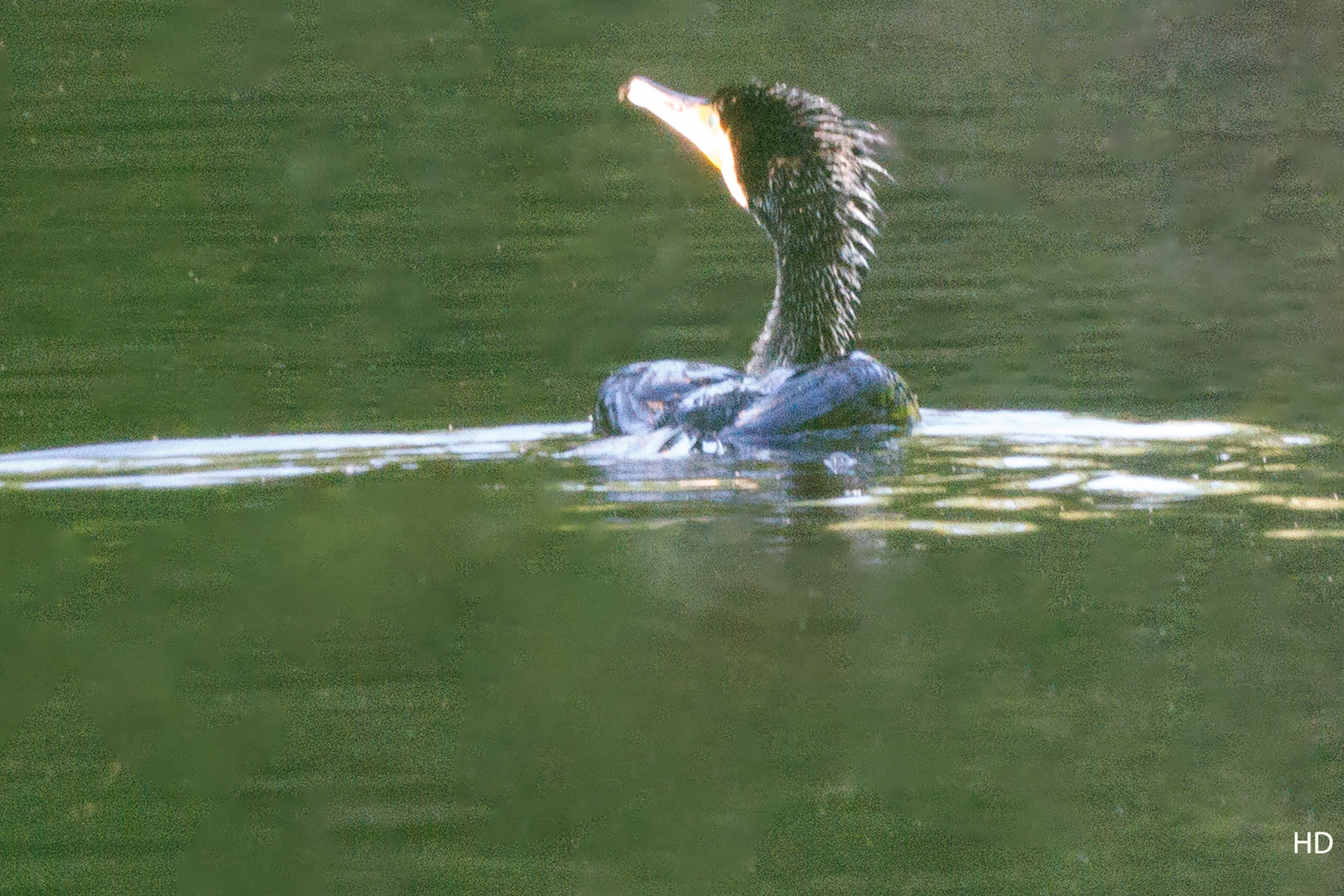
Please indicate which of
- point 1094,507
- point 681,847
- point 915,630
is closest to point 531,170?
point 1094,507

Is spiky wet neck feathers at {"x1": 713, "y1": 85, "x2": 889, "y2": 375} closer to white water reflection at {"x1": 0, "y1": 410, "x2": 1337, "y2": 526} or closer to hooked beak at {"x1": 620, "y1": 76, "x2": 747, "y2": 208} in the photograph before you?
hooked beak at {"x1": 620, "y1": 76, "x2": 747, "y2": 208}

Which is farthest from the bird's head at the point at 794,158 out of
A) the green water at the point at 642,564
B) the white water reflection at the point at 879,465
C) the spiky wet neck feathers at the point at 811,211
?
the white water reflection at the point at 879,465

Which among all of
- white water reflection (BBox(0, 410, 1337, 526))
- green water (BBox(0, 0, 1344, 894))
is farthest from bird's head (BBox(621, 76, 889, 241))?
white water reflection (BBox(0, 410, 1337, 526))

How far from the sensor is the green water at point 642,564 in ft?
16.2

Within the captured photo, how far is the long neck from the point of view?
9.12 metres

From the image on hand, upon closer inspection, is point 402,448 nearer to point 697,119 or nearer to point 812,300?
point 812,300

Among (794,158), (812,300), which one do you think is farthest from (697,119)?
(812,300)

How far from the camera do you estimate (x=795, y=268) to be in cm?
920

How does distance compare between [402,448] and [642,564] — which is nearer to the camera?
[642,564]

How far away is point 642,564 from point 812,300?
2.72 meters

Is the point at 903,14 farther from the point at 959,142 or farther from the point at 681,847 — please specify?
the point at 681,847

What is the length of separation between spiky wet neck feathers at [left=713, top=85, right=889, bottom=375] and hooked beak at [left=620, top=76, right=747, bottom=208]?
156mm

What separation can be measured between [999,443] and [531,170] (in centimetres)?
725

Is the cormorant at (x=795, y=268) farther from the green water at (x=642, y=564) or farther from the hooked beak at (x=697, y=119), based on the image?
the green water at (x=642, y=564)
